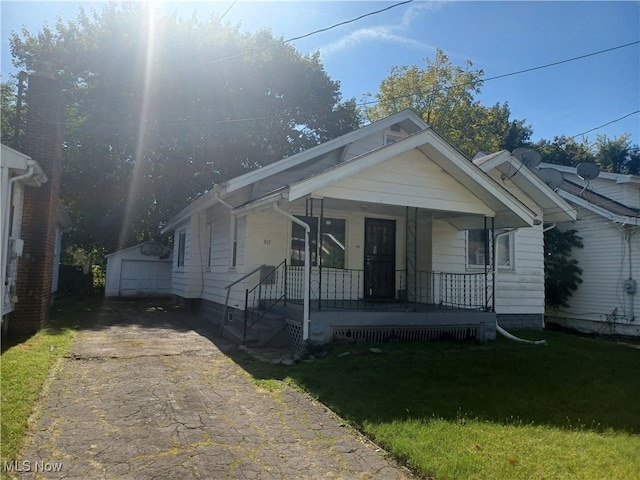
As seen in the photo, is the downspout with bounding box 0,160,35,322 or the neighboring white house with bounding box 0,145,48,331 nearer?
the neighboring white house with bounding box 0,145,48,331

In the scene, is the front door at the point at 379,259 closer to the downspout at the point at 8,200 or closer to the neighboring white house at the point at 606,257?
the downspout at the point at 8,200

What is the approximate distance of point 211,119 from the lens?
23469mm

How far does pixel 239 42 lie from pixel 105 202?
36.4 feet

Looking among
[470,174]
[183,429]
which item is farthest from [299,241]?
[183,429]

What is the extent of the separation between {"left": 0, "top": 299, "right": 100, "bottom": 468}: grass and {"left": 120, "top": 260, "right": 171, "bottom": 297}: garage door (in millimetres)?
11349

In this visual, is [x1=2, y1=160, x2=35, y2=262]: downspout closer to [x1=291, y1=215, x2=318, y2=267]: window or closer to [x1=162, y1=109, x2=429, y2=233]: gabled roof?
[x1=162, y1=109, x2=429, y2=233]: gabled roof

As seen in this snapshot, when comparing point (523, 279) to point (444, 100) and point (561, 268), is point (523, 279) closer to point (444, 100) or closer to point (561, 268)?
point (561, 268)

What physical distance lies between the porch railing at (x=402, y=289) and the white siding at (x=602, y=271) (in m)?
6.57

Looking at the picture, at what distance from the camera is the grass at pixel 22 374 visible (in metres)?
3.79

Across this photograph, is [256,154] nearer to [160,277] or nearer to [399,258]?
[160,277]

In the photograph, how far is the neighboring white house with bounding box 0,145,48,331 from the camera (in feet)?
22.1

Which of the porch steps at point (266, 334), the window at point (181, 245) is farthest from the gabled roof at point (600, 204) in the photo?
the window at point (181, 245)

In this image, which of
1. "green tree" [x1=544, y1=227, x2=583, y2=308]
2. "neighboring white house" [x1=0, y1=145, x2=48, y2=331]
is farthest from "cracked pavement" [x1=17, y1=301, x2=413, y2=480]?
"green tree" [x1=544, y1=227, x2=583, y2=308]

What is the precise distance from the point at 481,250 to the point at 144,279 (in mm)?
15514
